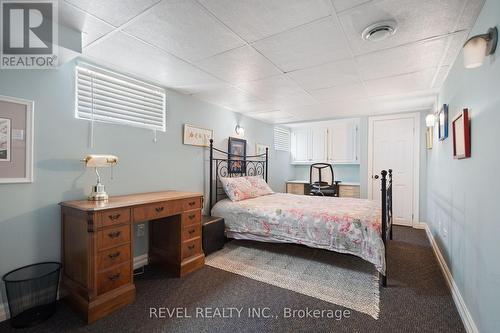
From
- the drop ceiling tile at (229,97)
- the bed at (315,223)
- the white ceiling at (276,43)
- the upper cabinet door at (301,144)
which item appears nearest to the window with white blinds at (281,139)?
the upper cabinet door at (301,144)

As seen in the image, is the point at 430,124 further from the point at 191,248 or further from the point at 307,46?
the point at 191,248

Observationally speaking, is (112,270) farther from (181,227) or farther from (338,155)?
(338,155)

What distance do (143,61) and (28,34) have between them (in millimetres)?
829

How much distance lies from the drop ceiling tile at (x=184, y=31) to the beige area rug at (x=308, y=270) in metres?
2.29

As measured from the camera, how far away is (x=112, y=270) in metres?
1.89

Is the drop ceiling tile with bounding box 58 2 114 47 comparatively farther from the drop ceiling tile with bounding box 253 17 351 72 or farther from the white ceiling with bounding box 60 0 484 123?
the drop ceiling tile with bounding box 253 17 351 72

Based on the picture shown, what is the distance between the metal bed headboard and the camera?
3722 millimetres

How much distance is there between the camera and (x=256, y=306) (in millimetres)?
1944

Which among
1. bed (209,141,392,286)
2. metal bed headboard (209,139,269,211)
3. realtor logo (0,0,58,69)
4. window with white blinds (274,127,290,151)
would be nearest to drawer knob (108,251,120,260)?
bed (209,141,392,286)

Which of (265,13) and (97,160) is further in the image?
(97,160)

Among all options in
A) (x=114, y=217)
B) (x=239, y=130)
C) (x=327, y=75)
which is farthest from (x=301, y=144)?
(x=114, y=217)

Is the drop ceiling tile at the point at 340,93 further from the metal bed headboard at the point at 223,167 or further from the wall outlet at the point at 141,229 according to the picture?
the wall outlet at the point at 141,229

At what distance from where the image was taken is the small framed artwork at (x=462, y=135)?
171 cm

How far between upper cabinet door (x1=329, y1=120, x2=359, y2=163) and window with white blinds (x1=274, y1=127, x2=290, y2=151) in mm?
1075
